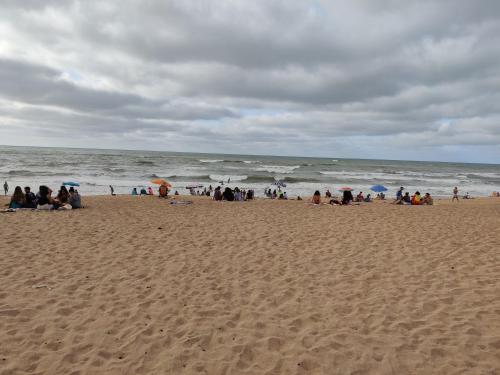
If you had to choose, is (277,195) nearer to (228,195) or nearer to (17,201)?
(228,195)

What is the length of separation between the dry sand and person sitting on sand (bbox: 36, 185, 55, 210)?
372cm

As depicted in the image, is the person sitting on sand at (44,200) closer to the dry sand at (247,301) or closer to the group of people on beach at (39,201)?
the group of people on beach at (39,201)

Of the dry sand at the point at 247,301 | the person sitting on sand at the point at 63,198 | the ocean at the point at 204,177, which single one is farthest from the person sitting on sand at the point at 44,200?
the ocean at the point at 204,177

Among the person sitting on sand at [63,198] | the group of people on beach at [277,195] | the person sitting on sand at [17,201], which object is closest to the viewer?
the person sitting on sand at [17,201]

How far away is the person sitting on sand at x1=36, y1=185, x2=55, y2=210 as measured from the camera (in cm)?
1394

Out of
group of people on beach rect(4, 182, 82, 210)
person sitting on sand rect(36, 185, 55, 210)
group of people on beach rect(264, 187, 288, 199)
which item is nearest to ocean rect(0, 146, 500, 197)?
group of people on beach rect(264, 187, 288, 199)

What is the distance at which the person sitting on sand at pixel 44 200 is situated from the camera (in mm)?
13938

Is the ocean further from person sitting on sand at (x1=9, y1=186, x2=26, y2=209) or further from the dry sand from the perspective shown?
the dry sand

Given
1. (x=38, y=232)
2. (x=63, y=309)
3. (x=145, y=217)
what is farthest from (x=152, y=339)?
(x=145, y=217)

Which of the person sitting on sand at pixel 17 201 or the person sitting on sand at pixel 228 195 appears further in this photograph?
the person sitting on sand at pixel 228 195

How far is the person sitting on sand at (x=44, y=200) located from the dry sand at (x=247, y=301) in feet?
12.2

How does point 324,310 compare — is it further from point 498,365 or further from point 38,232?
point 38,232

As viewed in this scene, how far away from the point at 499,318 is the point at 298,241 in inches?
204

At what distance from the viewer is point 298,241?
9633 millimetres
